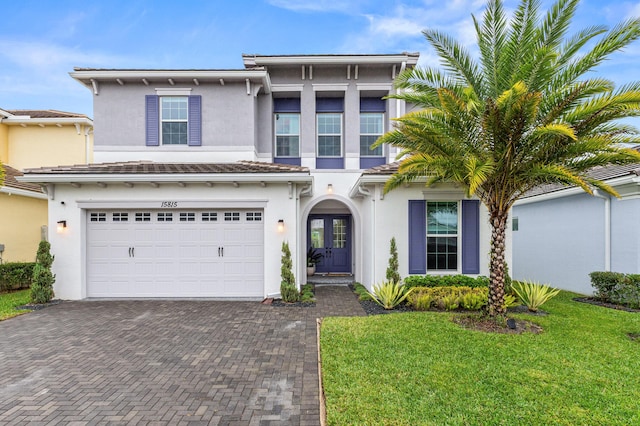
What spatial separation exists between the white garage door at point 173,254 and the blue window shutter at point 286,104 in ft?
17.8

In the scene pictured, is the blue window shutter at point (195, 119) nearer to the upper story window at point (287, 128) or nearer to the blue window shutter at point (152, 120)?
the blue window shutter at point (152, 120)

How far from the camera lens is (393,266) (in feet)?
30.3

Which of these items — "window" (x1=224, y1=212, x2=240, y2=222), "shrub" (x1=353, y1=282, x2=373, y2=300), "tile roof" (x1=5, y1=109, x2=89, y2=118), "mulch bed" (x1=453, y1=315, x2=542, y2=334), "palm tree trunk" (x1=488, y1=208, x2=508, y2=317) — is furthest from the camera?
"tile roof" (x1=5, y1=109, x2=89, y2=118)

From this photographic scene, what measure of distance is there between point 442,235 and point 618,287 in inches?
195

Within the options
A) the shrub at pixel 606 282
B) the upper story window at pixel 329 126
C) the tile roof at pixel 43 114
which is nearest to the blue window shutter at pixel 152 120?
the upper story window at pixel 329 126

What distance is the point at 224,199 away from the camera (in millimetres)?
9547

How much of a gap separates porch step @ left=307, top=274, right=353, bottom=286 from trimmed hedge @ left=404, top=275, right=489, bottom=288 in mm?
3702

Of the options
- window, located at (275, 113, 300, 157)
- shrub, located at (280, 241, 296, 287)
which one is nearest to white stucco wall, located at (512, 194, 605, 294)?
shrub, located at (280, 241, 296, 287)

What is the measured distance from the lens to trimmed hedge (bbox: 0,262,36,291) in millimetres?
10742

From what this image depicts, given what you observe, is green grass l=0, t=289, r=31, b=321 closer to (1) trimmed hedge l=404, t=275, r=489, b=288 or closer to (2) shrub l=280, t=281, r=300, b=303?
(2) shrub l=280, t=281, r=300, b=303

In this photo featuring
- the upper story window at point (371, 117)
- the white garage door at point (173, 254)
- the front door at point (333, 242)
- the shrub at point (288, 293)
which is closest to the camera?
the shrub at point (288, 293)

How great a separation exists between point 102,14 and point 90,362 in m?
20.6

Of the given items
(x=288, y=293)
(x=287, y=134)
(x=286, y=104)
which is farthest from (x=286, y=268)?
(x=286, y=104)

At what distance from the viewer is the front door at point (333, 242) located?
46.9 feet
